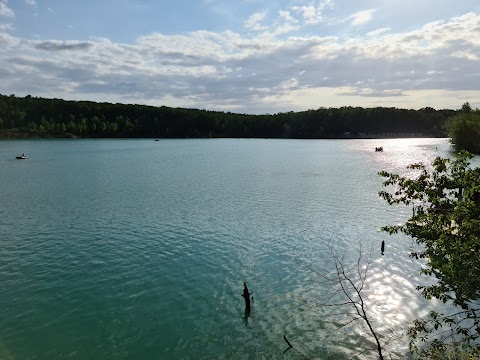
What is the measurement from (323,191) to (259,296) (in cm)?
4191

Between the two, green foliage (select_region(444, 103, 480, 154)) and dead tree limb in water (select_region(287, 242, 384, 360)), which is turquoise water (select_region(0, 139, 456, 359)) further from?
green foliage (select_region(444, 103, 480, 154))

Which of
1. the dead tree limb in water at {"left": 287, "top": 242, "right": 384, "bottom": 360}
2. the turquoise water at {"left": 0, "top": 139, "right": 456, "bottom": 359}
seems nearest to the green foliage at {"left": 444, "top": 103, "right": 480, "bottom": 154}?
the turquoise water at {"left": 0, "top": 139, "right": 456, "bottom": 359}

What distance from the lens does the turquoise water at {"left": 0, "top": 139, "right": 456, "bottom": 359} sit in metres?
19.3

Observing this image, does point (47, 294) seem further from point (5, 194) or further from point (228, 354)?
point (5, 194)

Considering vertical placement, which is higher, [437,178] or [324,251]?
[437,178]

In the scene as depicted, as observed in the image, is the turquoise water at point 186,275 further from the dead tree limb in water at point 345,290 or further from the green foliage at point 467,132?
the green foliage at point 467,132

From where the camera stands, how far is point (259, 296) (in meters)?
24.4

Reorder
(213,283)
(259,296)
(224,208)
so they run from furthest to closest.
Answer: (224,208), (213,283), (259,296)

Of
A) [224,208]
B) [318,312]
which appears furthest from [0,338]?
[224,208]

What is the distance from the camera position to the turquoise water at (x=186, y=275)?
1931 centimetres

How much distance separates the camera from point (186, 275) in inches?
1085

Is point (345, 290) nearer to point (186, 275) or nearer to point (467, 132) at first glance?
point (186, 275)

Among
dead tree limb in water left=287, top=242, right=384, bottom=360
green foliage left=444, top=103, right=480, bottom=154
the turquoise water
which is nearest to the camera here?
the turquoise water

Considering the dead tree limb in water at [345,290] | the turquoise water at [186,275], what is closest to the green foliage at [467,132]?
the turquoise water at [186,275]
